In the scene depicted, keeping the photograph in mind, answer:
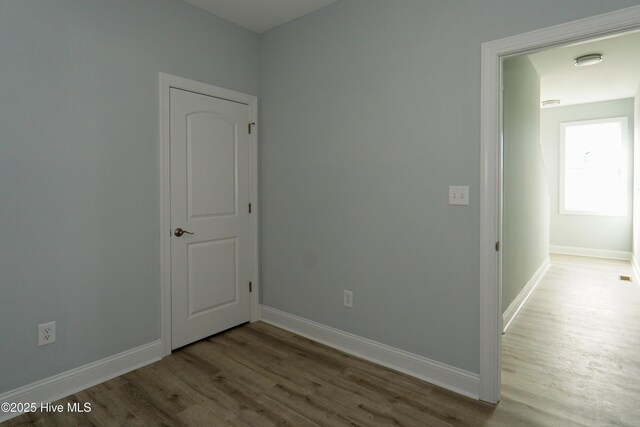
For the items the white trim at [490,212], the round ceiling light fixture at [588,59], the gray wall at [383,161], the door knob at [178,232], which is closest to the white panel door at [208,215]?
the door knob at [178,232]

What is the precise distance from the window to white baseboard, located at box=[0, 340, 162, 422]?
7345mm

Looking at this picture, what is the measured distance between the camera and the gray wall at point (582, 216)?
6.15 metres

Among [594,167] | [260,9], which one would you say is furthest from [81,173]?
[594,167]

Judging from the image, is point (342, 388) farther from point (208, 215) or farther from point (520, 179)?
point (520, 179)

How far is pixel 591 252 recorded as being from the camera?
21.4 feet

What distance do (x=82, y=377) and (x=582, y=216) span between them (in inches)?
307

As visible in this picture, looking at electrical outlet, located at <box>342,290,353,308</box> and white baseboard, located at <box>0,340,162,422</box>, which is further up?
electrical outlet, located at <box>342,290,353,308</box>

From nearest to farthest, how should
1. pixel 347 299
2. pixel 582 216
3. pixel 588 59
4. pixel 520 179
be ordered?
pixel 347 299 → pixel 520 179 → pixel 588 59 → pixel 582 216

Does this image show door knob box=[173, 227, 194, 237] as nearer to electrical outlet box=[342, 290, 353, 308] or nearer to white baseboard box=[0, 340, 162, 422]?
white baseboard box=[0, 340, 162, 422]

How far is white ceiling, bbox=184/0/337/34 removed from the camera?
9.23ft

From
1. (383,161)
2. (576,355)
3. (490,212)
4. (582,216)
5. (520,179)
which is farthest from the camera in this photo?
(582,216)

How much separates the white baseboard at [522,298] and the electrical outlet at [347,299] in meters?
1.50

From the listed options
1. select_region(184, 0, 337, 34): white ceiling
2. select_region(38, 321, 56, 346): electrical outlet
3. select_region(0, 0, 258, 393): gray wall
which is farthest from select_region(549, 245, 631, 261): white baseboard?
select_region(38, 321, 56, 346): electrical outlet

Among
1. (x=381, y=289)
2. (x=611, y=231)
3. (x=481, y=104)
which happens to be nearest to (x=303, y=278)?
(x=381, y=289)
